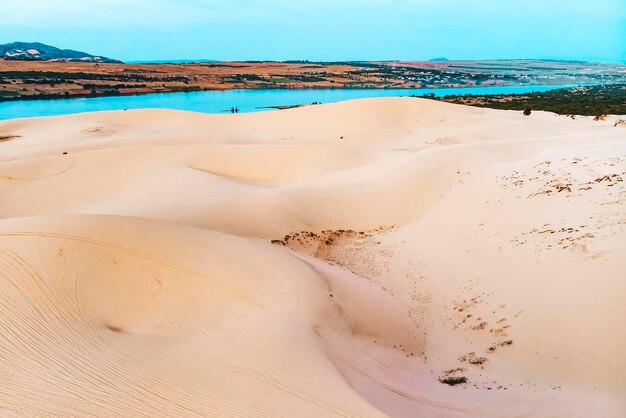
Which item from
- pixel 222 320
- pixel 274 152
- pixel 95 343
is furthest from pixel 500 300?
pixel 274 152

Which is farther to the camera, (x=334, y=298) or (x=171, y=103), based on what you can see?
(x=171, y=103)

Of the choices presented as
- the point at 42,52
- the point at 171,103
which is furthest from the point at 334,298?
the point at 42,52

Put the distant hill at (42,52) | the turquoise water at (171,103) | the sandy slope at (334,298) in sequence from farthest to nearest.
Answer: the distant hill at (42,52), the turquoise water at (171,103), the sandy slope at (334,298)

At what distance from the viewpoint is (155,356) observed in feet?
17.1

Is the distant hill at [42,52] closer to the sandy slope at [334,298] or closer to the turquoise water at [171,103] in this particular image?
the turquoise water at [171,103]

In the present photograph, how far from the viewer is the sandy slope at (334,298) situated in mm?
4828

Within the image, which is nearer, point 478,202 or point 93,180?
point 478,202

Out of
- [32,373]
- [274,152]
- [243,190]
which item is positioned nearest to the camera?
[32,373]

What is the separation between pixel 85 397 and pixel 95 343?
3.57 ft

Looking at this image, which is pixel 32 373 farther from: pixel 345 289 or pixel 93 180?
pixel 93 180

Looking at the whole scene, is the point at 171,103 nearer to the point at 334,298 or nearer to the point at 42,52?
the point at 334,298

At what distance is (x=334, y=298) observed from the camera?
23.4 feet

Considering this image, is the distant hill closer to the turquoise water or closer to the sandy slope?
the turquoise water

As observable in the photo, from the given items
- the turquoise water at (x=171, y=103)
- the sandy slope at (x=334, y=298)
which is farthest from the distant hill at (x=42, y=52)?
the sandy slope at (x=334, y=298)
